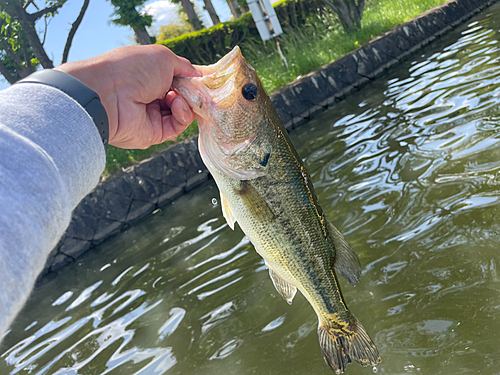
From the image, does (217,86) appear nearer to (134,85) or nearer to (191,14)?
(134,85)

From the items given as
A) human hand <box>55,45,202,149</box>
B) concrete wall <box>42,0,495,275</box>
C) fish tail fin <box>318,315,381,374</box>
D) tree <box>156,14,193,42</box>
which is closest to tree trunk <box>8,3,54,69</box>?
concrete wall <box>42,0,495,275</box>

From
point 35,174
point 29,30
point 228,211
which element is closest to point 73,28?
point 29,30

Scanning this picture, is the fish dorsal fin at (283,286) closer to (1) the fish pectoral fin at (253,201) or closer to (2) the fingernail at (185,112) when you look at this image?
(1) the fish pectoral fin at (253,201)

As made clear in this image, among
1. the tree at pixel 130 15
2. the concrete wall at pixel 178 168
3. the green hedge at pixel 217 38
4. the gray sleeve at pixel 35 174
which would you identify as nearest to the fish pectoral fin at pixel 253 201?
the gray sleeve at pixel 35 174

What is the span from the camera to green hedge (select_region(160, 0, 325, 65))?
15445mm

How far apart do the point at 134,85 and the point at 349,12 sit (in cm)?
1371

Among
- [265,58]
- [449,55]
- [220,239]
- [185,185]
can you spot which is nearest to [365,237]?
[220,239]

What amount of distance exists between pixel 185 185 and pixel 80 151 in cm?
769

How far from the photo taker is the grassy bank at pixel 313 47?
31.5 feet

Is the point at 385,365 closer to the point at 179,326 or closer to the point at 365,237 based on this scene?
the point at 365,237

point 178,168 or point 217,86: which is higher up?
point 217,86

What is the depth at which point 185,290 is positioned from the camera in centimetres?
479

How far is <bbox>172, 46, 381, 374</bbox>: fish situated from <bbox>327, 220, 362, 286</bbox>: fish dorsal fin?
0.15 ft

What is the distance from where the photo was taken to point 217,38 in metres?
16.1
